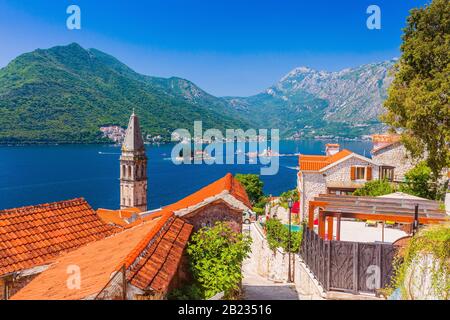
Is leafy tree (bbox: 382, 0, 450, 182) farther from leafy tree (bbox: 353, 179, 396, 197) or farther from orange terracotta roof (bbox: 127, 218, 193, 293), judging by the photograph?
orange terracotta roof (bbox: 127, 218, 193, 293)

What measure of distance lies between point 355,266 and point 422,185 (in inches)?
711

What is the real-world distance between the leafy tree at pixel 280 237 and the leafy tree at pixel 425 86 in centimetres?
712

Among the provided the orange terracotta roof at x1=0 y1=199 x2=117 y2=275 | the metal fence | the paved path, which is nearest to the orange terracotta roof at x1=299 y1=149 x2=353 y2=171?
the paved path

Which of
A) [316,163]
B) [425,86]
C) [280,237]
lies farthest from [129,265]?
[316,163]

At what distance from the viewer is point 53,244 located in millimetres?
10898

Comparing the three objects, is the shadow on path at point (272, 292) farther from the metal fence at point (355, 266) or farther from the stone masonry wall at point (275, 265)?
the metal fence at point (355, 266)

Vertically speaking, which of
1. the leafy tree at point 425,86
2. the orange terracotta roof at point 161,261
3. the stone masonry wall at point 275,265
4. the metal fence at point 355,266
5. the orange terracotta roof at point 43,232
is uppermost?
the leafy tree at point 425,86

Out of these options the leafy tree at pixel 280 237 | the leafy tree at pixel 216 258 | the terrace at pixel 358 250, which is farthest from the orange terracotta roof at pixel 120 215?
the leafy tree at pixel 216 258

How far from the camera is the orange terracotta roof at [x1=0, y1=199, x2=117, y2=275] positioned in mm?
9805

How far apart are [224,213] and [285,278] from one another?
11178 mm

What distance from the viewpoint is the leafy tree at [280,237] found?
808 inches
